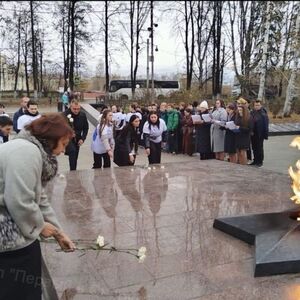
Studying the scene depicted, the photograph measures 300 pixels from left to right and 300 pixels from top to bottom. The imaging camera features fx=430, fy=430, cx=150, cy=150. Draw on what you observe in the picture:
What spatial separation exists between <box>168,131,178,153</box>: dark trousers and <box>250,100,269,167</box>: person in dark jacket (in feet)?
9.92

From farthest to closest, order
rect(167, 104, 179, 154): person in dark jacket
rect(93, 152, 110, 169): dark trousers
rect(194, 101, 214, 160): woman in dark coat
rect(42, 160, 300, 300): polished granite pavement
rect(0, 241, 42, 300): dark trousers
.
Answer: rect(167, 104, 179, 154): person in dark jacket
rect(194, 101, 214, 160): woman in dark coat
rect(93, 152, 110, 169): dark trousers
rect(42, 160, 300, 300): polished granite pavement
rect(0, 241, 42, 300): dark trousers

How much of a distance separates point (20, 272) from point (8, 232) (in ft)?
0.89

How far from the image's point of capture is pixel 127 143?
795 cm

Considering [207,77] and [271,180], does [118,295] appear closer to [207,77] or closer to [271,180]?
[271,180]

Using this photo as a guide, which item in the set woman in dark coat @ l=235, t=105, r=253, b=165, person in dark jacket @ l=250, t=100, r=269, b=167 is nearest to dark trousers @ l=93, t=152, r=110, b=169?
woman in dark coat @ l=235, t=105, r=253, b=165

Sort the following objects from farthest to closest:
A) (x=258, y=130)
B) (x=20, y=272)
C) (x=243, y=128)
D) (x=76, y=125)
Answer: (x=258, y=130) → (x=243, y=128) → (x=76, y=125) → (x=20, y=272)

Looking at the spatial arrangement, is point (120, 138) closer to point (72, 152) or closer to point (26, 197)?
point (72, 152)

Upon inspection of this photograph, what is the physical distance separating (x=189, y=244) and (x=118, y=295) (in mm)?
1204

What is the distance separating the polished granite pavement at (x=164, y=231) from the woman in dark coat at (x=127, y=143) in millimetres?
268

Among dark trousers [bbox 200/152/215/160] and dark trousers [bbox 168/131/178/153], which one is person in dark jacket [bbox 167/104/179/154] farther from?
dark trousers [bbox 200/152/215/160]

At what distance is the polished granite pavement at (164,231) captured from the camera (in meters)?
3.25

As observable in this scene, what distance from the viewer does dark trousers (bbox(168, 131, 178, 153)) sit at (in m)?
12.9

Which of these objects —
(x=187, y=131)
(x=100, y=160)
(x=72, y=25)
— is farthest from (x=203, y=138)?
(x=72, y=25)

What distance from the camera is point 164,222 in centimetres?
488
